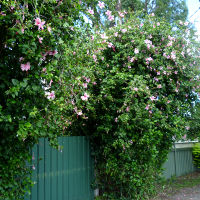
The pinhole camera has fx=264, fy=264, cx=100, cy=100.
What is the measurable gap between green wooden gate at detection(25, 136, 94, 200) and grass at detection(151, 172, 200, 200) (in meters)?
1.83

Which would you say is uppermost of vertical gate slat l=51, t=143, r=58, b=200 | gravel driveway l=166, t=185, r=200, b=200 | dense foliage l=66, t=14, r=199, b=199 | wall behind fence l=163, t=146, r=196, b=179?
dense foliage l=66, t=14, r=199, b=199

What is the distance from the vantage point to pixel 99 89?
5.47 m

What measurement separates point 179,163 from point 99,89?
5695mm

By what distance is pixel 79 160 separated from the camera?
5.16 m

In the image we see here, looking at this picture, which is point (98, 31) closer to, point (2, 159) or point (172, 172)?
point (2, 159)

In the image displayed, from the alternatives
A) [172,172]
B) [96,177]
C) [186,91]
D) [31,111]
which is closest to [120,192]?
[96,177]

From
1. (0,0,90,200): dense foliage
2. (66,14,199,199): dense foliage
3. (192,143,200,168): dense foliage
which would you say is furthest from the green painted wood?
(192,143,200,168): dense foliage

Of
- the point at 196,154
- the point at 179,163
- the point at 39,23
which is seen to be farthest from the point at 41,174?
the point at 196,154

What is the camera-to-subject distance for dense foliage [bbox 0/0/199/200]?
2.94 meters

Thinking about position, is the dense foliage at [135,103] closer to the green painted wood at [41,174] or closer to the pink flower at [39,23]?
the green painted wood at [41,174]

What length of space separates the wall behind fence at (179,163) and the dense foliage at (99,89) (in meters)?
2.98

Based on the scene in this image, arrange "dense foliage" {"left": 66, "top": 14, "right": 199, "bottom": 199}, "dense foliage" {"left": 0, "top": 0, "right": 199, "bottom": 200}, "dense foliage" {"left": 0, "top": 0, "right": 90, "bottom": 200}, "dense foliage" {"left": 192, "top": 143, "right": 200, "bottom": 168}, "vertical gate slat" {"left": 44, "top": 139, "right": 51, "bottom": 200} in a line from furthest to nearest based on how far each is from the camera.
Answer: "dense foliage" {"left": 192, "top": 143, "right": 200, "bottom": 168} → "dense foliage" {"left": 66, "top": 14, "right": 199, "bottom": 199} → "vertical gate slat" {"left": 44, "top": 139, "right": 51, "bottom": 200} → "dense foliage" {"left": 0, "top": 0, "right": 199, "bottom": 200} → "dense foliage" {"left": 0, "top": 0, "right": 90, "bottom": 200}

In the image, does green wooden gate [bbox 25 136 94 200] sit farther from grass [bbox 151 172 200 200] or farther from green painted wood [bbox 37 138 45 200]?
grass [bbox 151 172 200 200]

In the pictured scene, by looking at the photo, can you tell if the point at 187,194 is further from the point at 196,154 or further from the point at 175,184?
the point at 196,154
